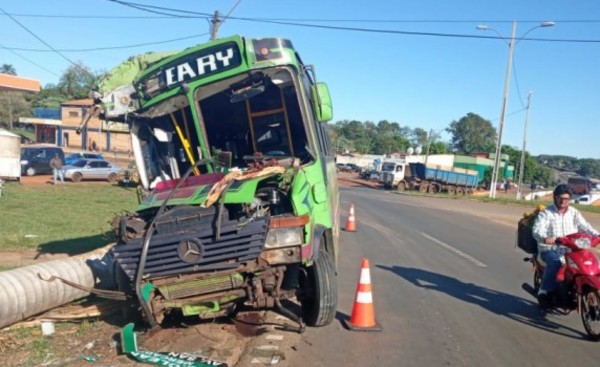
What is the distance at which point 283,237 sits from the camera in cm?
549

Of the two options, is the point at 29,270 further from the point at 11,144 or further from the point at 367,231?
the point at 11,144

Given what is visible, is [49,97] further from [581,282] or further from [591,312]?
[591,312]

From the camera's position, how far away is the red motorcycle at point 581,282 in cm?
602

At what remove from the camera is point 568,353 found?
575 cm

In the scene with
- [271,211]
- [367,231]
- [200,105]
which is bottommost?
[367,231]

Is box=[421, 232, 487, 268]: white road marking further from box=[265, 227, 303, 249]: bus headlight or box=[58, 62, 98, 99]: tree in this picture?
box=[58, 62, 98, 99]: tree

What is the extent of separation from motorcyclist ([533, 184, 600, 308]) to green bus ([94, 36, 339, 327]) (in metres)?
2.48

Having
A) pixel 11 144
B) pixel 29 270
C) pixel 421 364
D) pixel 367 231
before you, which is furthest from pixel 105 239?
pixel 11 144

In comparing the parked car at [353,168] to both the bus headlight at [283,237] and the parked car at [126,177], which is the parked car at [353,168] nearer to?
the parked car at [126,177]

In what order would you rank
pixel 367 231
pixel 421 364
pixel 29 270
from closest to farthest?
pixel 421 364 < pixel 29 270 < pixel 367 231

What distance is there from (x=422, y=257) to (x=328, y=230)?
5509 millimetres

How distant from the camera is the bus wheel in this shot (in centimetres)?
596

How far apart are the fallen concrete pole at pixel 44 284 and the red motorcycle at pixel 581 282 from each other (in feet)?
18.0

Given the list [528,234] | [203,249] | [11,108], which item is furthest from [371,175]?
[203,249]
